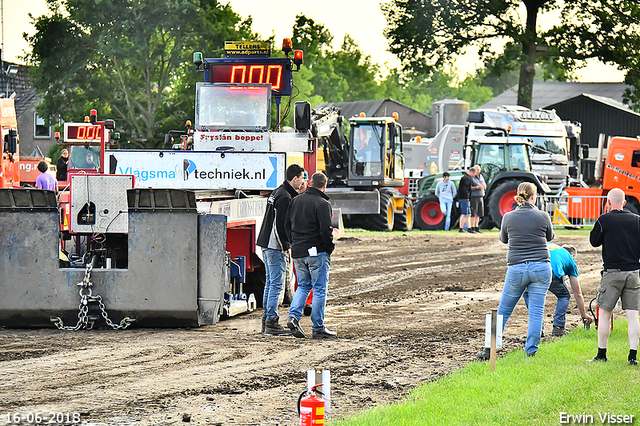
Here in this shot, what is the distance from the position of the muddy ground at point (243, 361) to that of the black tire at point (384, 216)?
13.6 m

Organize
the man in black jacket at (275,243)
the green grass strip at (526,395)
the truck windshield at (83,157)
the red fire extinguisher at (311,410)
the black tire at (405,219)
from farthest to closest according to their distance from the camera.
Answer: the black tire at (405,219) < the truck windshield at (83,157) < the man in black jacket at (275,243) < the green grass strip at (526,395) < the red fire extinguisher at (311,410)

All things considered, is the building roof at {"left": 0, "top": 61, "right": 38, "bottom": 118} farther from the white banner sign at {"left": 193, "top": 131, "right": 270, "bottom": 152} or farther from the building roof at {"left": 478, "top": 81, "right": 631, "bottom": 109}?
the white banner sign at {"left": 193, "top": 131, "right": 270, "bottom": 152}

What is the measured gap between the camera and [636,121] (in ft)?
191

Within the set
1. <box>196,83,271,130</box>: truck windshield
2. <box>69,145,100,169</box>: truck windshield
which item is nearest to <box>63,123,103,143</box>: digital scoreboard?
<box>69,145,100,169</box>: truck windshield

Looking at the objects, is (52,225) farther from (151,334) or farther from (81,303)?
(151,334)

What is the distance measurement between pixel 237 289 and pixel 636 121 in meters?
50.5

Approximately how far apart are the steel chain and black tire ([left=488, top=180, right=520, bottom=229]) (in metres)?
19.1

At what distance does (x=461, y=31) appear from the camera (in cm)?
4628

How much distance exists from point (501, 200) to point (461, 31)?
19804mm

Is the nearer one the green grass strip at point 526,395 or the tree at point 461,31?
the green grass strip at point 526,395

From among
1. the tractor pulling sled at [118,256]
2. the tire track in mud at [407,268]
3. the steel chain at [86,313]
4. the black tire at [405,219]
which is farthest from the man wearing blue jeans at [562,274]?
the black tire at [405,219]

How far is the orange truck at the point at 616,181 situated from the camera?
27.8 m

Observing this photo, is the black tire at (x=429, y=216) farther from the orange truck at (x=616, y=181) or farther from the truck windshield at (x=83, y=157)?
the truck windshield at (x=83, y=157)

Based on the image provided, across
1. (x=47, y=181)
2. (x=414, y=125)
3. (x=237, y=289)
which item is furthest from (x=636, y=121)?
(x=237, y=289)
